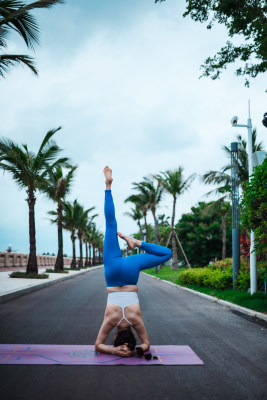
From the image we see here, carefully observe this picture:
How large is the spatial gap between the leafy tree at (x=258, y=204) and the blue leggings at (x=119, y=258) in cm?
345

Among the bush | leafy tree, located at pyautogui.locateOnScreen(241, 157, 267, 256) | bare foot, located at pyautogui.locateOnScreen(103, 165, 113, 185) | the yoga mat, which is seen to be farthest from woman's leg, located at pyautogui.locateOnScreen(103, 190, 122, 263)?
the bush

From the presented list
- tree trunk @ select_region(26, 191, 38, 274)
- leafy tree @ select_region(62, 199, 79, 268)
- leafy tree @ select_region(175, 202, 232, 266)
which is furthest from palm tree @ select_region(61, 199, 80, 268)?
tree trunk @ select_region(26, 191, 38, 274)

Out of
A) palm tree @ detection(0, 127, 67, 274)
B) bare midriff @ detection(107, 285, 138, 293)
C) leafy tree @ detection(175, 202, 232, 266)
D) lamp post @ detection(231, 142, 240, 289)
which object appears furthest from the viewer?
leafy tree @ detection(175, 202, 232, 266)

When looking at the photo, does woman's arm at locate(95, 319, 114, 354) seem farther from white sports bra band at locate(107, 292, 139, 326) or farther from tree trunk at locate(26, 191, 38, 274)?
tree trunk at locate(26, 191, 38, 274)

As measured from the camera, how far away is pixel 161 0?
1103cm

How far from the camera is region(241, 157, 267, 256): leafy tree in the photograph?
7398 millimetres

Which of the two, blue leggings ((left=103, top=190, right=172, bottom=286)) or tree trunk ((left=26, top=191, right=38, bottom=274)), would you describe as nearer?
blue leggings ((left=103, top=190, right=172, bottom=286))

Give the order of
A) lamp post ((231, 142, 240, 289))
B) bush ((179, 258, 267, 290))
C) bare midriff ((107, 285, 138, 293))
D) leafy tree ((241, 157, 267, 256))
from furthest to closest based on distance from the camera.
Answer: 1. lamp post ((231, 142, 240, 289))
2. bush ((179, 258, 267, 290))
3. leafy tree ((241, 157, 267, 256))
4. bare midriff ((107, 285, 138, 293))

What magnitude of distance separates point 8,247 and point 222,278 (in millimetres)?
33531

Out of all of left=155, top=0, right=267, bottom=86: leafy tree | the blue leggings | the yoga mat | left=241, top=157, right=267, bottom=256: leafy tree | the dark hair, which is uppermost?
left=155, top=0, right=267, bottom=86: leafy tree

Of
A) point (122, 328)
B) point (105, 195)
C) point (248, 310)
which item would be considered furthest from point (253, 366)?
point (248, 310)

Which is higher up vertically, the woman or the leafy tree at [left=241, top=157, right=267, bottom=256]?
the leafy tree at [left=241, top=157, right=267, bottom=256]

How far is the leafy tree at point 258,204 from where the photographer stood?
7398mm

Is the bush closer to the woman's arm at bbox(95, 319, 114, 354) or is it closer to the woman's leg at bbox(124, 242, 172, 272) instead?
the woman's leg at bbox(124, 242, 172, 272)
